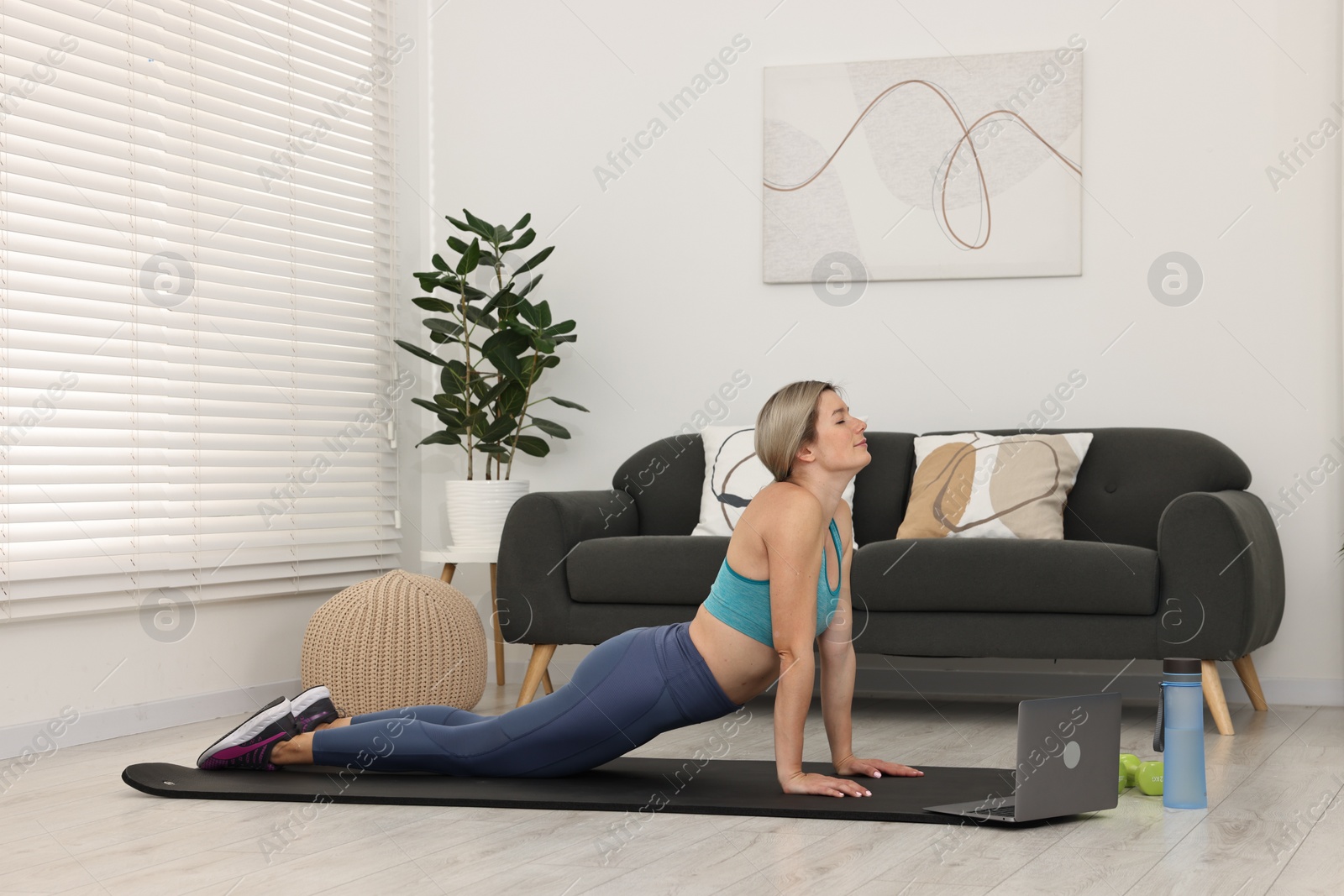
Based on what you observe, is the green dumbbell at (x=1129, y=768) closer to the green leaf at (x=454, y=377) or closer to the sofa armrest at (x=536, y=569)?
the sofa armrest at (x=536, y=569)

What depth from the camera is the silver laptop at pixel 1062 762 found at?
2232 mm

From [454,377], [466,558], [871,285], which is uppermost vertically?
[871,285]

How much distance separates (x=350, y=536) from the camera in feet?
15.4

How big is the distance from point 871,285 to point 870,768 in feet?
7.68

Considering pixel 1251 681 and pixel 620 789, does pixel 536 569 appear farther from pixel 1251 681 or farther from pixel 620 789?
pixel 1251 681

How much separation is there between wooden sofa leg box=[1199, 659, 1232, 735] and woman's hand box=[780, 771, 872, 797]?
1.43 m

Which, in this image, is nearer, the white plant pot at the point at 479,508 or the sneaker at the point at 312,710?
the sneaker at the point at 312,710

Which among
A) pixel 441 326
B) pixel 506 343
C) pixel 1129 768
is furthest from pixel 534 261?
pixel 1129 768

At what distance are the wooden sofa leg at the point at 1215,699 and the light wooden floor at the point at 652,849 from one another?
1.78ft

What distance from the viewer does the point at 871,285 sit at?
4648mm

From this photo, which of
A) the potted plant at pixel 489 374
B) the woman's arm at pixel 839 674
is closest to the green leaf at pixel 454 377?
the potted plant at pixel 489 374

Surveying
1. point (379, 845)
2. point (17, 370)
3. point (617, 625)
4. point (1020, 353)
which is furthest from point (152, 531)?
point (1020, 353)

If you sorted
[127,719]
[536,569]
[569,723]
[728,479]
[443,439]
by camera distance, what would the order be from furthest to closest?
[443,439]
[728,479]
[536,569]
[127,719]
[569,723]

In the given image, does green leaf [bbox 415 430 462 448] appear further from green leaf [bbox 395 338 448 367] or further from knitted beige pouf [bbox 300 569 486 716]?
knitted beige pouf [bbox 300 569 486 716]
